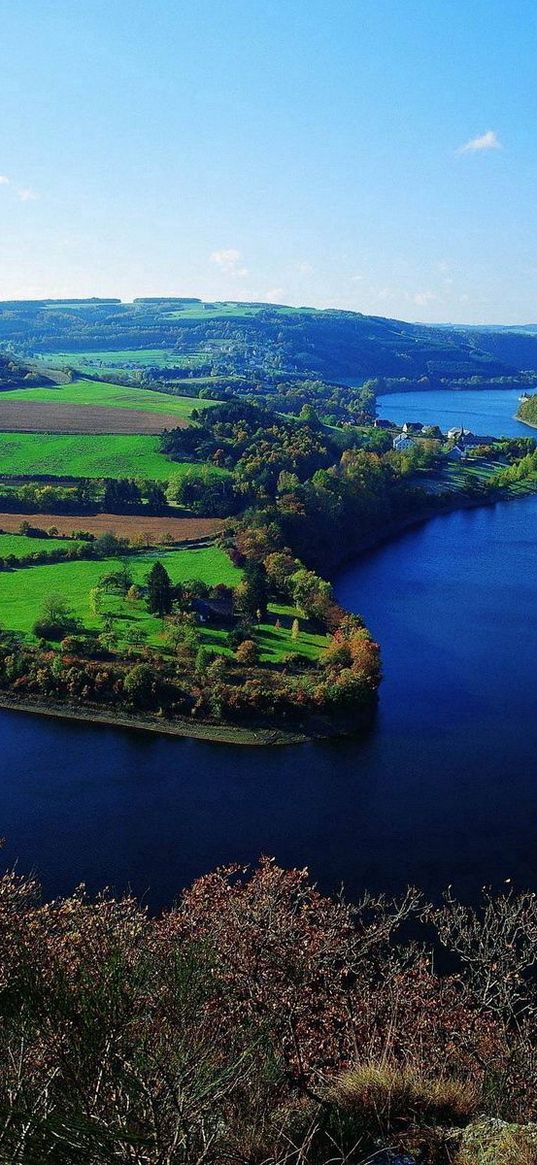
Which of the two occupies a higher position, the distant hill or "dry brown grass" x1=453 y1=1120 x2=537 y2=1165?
Answer: the distant hill

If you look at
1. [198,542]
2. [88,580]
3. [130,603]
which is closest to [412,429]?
[198,542]

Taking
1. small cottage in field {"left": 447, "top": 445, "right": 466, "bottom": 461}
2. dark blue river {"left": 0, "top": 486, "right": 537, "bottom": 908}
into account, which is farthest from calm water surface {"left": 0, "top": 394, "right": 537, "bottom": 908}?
small cottage in field {"left": 447, "top": 445, "right": 466, "bottom": 461}

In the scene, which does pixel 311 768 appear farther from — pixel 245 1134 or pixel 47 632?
pixel 245 1134

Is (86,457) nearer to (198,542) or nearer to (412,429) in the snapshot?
(198,542)

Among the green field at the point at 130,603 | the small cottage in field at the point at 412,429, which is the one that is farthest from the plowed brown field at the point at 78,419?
the small cottage in field at the point at 412,429

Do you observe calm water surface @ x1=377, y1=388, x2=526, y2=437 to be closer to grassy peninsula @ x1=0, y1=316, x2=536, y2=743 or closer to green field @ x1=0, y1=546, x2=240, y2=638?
grassy peninsula @ x1=0, y1=316, x2=536, y2=743

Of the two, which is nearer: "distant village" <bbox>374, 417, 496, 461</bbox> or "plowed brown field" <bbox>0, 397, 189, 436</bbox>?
"plowed brown field" <bbox>0, 397, 189, 436</bbox>

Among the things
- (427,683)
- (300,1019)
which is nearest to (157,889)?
(300,1019)
